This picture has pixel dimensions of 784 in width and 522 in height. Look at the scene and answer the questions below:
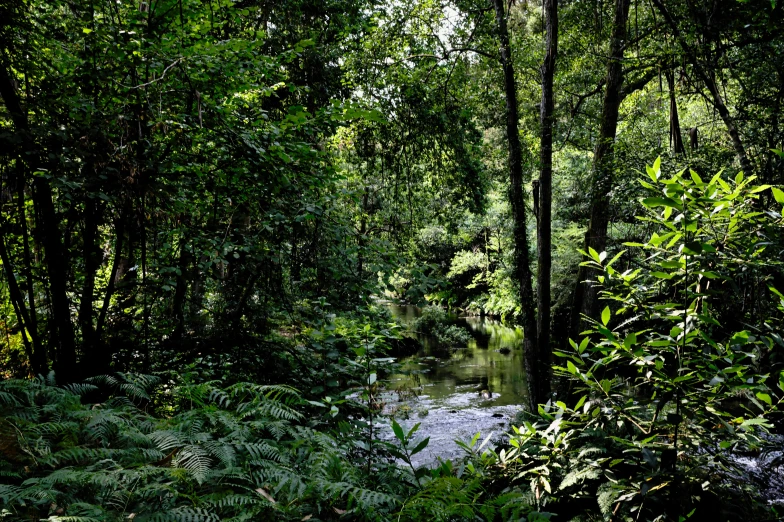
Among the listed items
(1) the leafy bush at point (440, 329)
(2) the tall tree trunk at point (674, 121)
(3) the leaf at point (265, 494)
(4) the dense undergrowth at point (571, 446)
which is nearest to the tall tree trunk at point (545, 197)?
(2) the tall tree trunk at point (674, 121)

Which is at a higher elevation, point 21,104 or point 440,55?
point 440,55

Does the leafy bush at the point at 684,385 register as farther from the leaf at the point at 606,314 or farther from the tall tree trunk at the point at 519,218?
the tall tree trunk at the point at 519,218

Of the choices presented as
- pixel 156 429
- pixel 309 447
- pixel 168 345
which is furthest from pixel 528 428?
pixel 168 345

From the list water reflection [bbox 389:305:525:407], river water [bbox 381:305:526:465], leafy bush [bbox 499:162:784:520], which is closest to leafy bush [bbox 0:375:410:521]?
leafy bush [bbox 499:162:784:520]

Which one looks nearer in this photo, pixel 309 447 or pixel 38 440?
pixel 38 440

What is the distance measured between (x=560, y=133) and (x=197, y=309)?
8892 mm

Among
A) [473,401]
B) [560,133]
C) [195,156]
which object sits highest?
[560,133]

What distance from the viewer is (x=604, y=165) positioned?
7.58m

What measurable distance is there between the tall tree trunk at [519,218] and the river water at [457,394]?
134cm

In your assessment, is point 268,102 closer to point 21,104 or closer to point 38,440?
point 21,104

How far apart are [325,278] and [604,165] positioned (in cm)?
556

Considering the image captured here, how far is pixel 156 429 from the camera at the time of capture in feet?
8.78

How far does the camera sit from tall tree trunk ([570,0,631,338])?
25.7 feet

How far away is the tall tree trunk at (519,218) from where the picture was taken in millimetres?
7922
